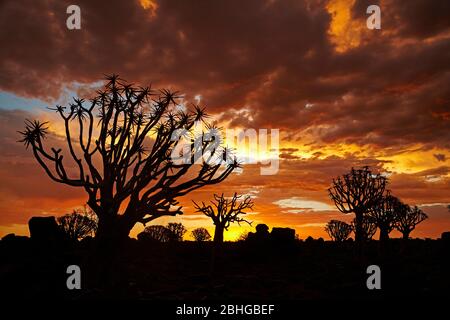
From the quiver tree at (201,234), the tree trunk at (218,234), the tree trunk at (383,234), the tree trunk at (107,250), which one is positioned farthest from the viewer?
the quiver tree at (201,234)

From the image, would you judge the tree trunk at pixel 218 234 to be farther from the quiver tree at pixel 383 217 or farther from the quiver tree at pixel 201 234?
the quiver tree at pixel 201 234

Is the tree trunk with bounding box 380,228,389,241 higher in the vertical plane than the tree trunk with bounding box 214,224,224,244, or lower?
lower

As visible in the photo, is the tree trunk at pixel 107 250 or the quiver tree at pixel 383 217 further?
the quiver tree at pixel 383 217

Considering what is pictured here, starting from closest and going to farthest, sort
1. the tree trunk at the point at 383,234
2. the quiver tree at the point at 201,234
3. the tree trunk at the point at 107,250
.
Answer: the tree trunk at the point at 107,250 → the tree trunk at the point at 383,234 → the quiver tree at the point at 201,234

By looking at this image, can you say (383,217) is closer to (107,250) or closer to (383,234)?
(383,234)

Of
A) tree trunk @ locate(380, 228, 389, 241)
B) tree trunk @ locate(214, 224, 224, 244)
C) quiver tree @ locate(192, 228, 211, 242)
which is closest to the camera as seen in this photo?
tree trunk @ locate(214, 224, 224, 244)

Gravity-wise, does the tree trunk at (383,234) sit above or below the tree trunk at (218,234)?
below

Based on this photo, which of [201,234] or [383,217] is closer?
[383,217]

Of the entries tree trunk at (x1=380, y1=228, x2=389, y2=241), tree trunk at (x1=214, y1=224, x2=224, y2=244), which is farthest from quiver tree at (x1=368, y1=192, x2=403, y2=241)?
tree trunk at (x1=214, y1=224, x2=224, y2=244)

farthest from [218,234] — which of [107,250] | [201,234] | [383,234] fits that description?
[201,234]

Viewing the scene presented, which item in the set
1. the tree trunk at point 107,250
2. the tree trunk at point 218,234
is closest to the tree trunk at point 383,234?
the tree trunk at point 218,234

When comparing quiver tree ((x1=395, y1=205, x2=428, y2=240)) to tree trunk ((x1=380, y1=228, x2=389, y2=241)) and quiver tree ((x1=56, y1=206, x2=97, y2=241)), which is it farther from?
quiver tree ((x1=56, y1=206, x2=97, y2=241))

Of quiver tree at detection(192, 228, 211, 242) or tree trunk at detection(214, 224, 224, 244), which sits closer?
tree trunk at detection(214, 224, 224, 244)
